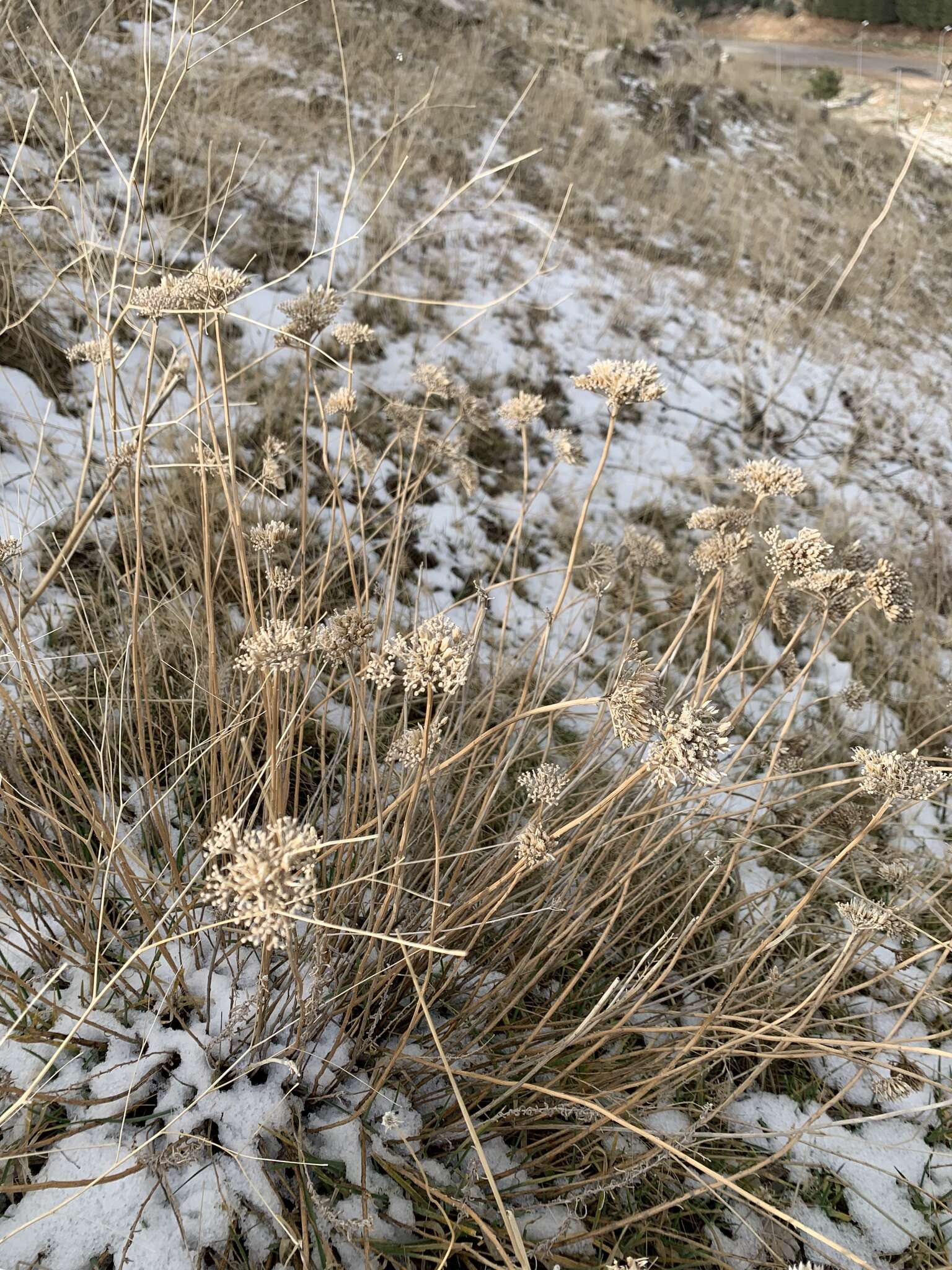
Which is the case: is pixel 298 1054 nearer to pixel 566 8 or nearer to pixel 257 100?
pixel 257 100

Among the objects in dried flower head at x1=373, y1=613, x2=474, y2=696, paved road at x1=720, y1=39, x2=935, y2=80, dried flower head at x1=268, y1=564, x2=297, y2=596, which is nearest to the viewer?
dried flower head at x1=373, y1=613, x2=474, y2=696

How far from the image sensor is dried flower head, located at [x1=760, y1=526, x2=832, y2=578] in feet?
4.91

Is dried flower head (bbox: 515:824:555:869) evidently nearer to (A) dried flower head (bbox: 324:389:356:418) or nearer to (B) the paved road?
(A) dried flower head (bbox: 324:389:356:418)

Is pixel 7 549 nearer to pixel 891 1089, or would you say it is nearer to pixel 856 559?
pixel 856 559

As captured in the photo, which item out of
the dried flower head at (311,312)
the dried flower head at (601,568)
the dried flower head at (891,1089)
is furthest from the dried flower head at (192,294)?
the dried flower head at (891,1089)

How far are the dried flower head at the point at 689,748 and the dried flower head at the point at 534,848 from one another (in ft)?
0.75

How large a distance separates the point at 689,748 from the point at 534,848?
312 millimetres

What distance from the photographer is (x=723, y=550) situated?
1703 mm

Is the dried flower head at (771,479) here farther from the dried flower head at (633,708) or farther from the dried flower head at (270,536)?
the dried flower head at (270,536)

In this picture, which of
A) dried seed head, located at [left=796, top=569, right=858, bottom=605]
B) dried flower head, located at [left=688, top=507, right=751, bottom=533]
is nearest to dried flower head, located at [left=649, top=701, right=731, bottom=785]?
dried seed head, located at [left=796, top=569, right=858, bottom=605]

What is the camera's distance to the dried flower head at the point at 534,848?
1230 millimetres

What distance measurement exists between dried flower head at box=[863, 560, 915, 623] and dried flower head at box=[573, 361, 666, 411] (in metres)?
0.58

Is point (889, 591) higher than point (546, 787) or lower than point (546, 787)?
higher

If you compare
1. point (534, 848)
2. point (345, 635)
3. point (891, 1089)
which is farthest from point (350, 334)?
point (891, 1089)
